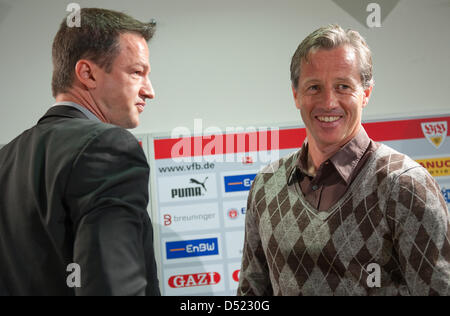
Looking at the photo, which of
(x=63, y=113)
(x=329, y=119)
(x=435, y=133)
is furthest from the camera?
(x=435, y=133)

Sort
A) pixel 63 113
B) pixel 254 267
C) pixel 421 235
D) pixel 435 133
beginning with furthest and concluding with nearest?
pixel 435 133
pixel 254 267
pixel 421 235
pixel 63 113

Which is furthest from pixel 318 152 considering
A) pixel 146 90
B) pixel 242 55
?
pixel 242 55

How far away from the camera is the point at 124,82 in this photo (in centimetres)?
115

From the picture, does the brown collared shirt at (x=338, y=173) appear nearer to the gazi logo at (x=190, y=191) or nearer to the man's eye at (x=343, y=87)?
the man's eye at (x=343, y=87)

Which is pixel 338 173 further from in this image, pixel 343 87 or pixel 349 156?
pixel 343 87

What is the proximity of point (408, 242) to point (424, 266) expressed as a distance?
0.23 ft

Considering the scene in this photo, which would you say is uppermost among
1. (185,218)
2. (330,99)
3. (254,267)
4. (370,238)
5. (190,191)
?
(330,99)

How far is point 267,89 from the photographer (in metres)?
3.07

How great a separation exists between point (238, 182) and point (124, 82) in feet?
6.23

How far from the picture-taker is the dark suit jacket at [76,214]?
0.81 metres

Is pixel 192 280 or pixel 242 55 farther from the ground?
pixel 242 55

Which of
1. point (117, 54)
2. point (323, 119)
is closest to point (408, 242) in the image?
point (323, 119)

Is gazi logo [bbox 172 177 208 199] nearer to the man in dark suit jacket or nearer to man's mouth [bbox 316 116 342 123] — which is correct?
man's mouth [bbox 316 116 342 123]

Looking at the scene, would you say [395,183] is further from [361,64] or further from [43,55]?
[43,55]
